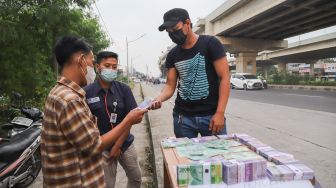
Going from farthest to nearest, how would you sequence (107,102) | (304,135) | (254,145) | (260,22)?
(260,22) < (304,135) < (107,102) < (254,145)

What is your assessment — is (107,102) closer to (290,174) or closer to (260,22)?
(290,174)

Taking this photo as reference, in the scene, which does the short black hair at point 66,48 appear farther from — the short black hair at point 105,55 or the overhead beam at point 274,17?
the overhead beam at point 274,17

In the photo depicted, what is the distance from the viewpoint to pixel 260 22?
23.3 m

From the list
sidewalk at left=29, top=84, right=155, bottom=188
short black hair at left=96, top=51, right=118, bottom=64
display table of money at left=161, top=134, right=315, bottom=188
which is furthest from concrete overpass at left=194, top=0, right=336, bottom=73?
display table of money at left=161, top=134, right=315, bottom=188

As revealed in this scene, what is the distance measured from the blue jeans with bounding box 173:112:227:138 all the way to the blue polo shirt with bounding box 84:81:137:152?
440 mm

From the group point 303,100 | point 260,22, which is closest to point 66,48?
point 303,100

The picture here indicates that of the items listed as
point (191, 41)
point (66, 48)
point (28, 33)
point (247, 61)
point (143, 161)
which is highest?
point (247, 61)

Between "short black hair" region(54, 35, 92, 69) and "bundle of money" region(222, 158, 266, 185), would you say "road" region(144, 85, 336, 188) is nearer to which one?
"bundle of money" region(222, 158, 266, 185)

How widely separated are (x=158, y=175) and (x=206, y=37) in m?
1.99

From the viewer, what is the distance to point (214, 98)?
2.75m

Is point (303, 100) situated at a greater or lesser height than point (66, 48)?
lesser

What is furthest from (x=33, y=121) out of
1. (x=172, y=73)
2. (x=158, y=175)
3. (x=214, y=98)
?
(x=214, y=98)

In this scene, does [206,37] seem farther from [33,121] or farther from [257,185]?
[33,121]

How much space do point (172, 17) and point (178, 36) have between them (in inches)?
6.5
